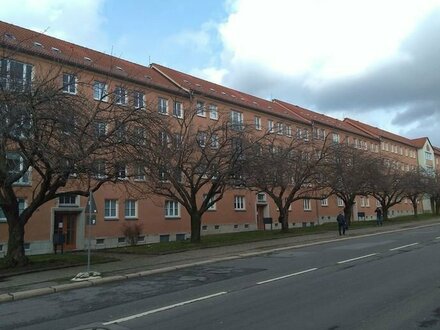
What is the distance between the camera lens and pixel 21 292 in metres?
12.3

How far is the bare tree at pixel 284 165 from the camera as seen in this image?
27.3 metres

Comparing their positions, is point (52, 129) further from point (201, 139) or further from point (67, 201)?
point (67, 201)

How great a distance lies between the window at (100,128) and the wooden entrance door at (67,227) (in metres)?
15.7

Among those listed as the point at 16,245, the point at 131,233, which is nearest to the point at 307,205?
the point at 131,233

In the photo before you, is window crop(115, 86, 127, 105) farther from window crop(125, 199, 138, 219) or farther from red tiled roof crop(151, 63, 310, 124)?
red tiled roof crop(151, 63, 310, 124)

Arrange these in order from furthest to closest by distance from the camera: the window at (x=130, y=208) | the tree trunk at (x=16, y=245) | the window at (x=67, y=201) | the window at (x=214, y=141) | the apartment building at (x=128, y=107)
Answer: the window at (x=130, y=208)
the window at (x=67, y=201)
the window at (x=214, y=141)
the apartment building at (x=128, y=107)
the tree trunk at (x=16, y=245)

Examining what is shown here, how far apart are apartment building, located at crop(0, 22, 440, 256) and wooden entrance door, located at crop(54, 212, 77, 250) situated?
0.06 meters

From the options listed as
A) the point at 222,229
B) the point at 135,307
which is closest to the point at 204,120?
the point at 222,229

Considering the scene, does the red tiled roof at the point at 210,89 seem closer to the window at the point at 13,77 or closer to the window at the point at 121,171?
the window at the point at 121,171

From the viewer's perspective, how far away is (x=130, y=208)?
3509 cm

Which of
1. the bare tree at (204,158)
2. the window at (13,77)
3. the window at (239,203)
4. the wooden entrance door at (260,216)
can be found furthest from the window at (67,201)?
the wooden entrance door at (260,216)

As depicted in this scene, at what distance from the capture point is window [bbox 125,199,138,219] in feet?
114

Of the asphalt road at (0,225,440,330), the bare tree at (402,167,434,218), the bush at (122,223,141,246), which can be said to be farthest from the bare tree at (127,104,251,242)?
the bare tree at (402,167,434,218)

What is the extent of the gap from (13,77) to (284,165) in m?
20.1
